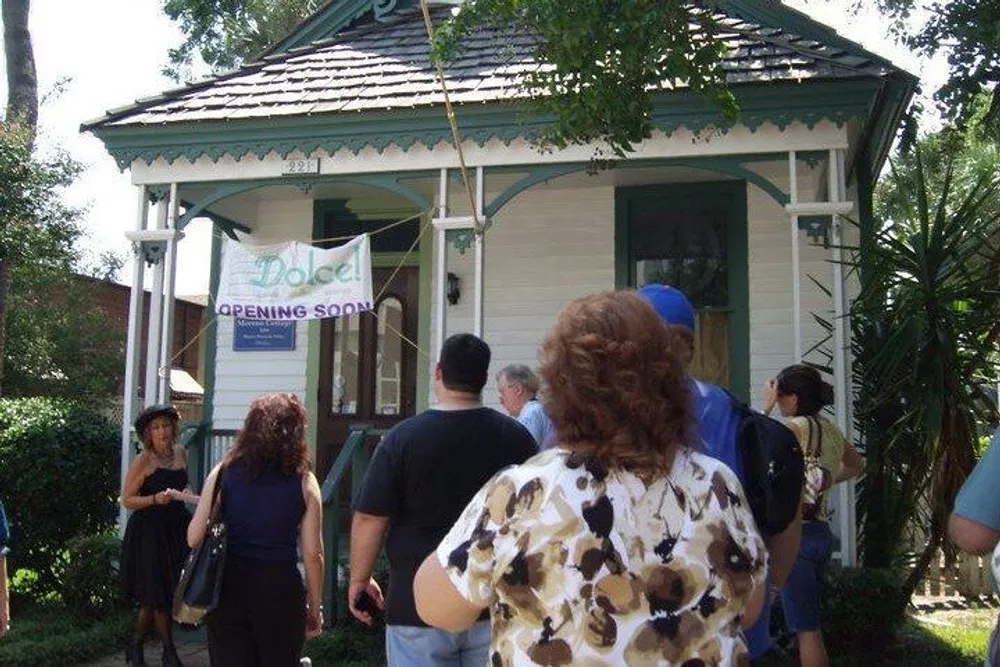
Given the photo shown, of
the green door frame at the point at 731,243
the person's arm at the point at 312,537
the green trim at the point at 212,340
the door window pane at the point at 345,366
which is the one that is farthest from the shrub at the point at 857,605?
the green trim at the point at 212,340

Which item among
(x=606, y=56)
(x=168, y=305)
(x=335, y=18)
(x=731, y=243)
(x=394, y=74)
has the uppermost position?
(x=335, y=18)

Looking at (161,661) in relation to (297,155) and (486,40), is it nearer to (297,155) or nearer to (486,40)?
(297,155)

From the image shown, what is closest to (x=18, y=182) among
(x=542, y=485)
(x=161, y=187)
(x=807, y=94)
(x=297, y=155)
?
(x=161, y=187)

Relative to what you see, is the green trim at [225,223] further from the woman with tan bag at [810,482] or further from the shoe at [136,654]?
the woman with tan bag at [810,482]

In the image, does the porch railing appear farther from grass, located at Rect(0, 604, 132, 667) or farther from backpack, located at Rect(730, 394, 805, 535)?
backpack, located at Rect(730, 394, 805, 535)

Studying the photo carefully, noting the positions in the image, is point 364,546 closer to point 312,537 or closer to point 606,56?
point 312,537

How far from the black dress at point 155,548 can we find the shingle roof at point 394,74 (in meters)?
3.27

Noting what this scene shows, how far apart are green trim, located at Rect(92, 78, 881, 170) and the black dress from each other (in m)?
3.06

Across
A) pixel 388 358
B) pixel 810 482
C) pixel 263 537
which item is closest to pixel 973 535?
pixel 810 482

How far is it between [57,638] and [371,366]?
3996 millimetres

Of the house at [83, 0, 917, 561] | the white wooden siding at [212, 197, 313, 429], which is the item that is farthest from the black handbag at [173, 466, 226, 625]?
the white wooden siding at [212, 197, 313, 429]

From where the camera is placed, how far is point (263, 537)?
13.4ft

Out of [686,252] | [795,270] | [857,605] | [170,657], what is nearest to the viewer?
[170,657]

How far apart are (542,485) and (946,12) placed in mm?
6507
